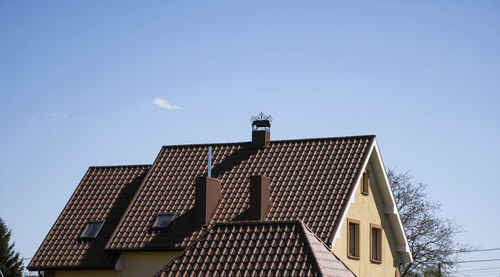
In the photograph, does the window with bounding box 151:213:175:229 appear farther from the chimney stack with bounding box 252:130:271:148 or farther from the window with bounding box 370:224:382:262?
the window with bounding box 370:224:382:262

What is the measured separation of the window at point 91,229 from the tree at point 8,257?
24.4 metres

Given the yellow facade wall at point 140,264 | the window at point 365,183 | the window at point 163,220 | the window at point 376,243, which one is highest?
the window at point 365,183

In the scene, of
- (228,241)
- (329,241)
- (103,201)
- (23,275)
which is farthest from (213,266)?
(23,275)

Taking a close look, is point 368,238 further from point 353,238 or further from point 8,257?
point 8,257

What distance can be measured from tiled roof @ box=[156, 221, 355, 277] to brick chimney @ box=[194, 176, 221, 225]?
6367 mm

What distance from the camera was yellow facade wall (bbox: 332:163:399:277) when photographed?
105 feet

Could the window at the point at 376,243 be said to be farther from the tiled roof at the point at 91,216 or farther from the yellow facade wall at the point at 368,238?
the tiled roof at the point at 91,216

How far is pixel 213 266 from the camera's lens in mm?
24047

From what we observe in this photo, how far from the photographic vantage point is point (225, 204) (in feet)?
107

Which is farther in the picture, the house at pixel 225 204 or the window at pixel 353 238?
A: the window at pixel 353 238

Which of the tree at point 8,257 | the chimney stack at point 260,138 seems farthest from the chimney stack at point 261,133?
the tree at point 8,257

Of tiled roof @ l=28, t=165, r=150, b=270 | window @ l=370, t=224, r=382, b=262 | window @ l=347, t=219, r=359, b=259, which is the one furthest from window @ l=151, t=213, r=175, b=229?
window @ l=370, t=224, r=382, b=262

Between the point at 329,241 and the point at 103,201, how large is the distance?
1014 cm

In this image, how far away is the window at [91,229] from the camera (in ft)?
111
